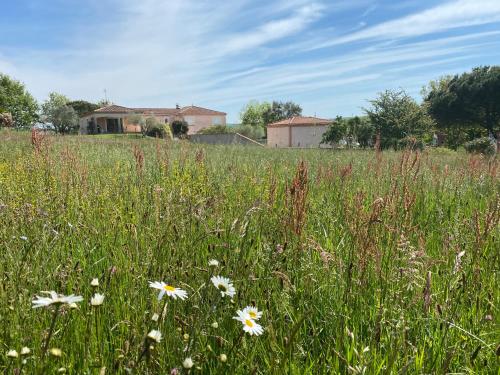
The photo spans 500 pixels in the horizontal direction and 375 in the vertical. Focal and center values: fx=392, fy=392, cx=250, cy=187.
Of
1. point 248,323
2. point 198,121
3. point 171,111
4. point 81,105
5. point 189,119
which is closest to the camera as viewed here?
point 248,323

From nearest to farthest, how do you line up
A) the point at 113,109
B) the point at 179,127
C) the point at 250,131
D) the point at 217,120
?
the point at 179,127
the point at 250,131
the point at 113,109
the point at 217,120

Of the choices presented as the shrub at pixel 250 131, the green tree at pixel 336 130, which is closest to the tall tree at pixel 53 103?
the shrub at pixel 250 131

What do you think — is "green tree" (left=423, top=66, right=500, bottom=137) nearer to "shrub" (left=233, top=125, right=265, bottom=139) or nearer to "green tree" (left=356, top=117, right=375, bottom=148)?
"green tree" (left=356, top=117, right=375, bottom=148)

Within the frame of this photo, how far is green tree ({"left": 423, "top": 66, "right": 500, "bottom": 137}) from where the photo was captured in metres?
34.1

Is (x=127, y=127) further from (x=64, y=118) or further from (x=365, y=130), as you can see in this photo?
(x=365, y=130)

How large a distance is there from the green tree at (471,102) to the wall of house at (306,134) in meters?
14.0

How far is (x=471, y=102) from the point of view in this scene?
3516 centimetres

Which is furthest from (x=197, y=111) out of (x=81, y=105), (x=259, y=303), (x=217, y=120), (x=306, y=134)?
(x=259, y=303)

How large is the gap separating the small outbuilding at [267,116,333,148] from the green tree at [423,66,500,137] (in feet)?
45.6

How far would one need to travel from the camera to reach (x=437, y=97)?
3819cm

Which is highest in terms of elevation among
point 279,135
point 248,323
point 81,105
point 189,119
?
point 81,105

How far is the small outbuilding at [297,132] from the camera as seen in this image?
161 ft

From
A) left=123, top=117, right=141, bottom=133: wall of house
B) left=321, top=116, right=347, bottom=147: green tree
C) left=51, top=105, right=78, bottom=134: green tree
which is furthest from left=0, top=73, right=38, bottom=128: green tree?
left=321, top=116, right=347, bottom=147: green tree

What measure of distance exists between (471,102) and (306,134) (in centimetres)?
2059
